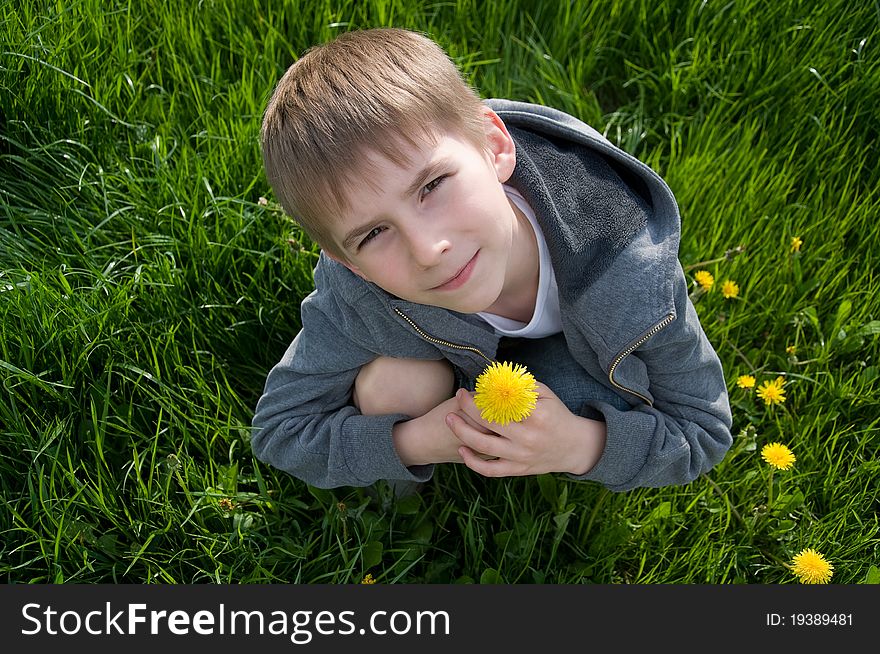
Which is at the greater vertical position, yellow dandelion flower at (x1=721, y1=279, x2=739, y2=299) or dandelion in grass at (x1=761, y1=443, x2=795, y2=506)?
yellow dandelion flower at (x1=721, y1=279, x2=739, y2=299)

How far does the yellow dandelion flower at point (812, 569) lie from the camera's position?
168cm

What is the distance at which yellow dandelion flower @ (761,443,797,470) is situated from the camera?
5.79 feet

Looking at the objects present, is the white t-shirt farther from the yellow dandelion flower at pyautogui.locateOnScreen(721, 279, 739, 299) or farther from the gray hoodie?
the yellow dandelion flower at pyautogui.locateOnScreen(721, 279, 739, 299)

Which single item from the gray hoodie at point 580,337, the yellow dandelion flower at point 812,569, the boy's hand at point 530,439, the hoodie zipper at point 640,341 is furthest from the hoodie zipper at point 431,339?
the yellow dandelion flower at point 812,569

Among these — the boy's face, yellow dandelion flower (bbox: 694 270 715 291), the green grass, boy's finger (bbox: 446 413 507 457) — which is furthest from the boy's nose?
yellow dandelion flower (bbox: 694 270 715 291)

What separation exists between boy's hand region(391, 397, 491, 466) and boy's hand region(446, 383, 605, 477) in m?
0.02

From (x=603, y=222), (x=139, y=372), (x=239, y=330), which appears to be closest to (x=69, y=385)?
(x=139, y=372)

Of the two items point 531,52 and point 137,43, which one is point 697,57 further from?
point 137,43

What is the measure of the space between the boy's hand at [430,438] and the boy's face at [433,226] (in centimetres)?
24

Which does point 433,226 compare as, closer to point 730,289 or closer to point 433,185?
point 433,185

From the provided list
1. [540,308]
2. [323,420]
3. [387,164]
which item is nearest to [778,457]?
[540,308]

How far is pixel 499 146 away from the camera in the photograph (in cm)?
150

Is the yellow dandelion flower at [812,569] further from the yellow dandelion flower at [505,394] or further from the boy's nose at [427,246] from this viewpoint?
the boy's nose at [427,246]

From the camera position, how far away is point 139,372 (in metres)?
1.83
